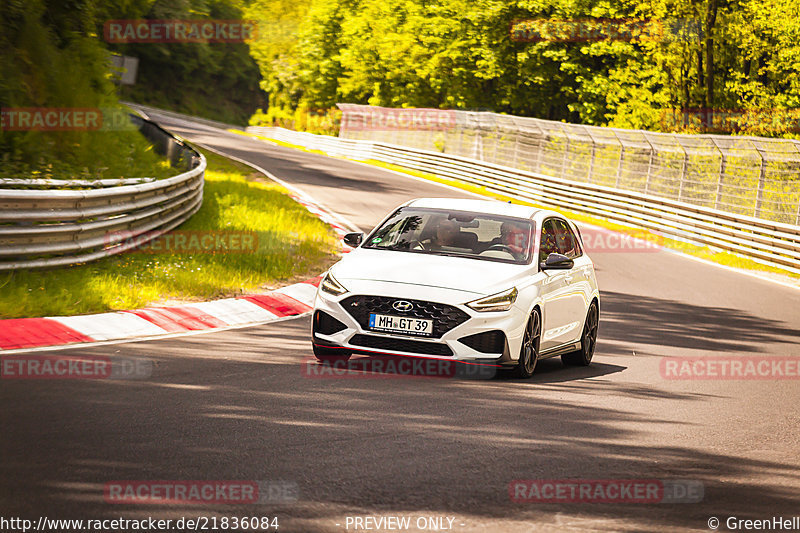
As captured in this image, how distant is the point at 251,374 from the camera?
855 cm

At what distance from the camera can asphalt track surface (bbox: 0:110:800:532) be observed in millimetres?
5207

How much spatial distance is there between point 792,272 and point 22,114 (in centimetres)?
1778

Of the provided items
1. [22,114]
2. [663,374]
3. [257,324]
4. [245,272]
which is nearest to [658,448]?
[663,374]

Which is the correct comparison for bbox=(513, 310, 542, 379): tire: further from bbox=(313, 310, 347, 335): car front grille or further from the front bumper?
bbox=(313, 310, 347, 335): car front grille

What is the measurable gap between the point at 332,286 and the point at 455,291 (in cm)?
114

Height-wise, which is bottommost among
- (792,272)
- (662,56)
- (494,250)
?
(792,272)

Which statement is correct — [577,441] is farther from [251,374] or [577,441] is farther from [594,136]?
[594,136]

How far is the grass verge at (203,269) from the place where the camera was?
10953mm

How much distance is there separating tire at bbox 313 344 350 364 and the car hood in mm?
632
